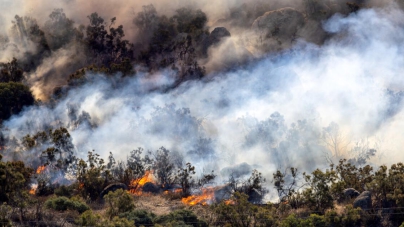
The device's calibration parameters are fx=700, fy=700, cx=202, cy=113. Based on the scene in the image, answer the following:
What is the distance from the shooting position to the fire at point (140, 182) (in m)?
54.3

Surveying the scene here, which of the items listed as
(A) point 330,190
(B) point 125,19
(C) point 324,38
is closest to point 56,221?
(A) point 330,190

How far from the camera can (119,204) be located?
45781 millimetres

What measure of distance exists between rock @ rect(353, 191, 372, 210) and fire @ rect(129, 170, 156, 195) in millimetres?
17457

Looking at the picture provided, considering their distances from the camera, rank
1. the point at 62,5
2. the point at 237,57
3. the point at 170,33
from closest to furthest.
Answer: the point at 237,57, the point at 170,33, the point at 62,5

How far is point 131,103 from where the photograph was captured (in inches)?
2611

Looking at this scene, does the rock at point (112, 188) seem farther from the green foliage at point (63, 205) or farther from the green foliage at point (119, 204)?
the green foliage at point (119, 204)

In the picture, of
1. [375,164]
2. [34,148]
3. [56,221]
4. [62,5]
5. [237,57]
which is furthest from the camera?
[62,5]

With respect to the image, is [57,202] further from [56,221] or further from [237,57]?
[237,57]

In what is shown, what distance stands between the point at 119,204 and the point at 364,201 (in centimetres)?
1574

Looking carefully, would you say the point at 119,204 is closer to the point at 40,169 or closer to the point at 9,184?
the point at 9,184

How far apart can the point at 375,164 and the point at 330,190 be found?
32.7ft

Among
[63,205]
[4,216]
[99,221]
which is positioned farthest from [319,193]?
[4,216]

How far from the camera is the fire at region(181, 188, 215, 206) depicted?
51.4 metres

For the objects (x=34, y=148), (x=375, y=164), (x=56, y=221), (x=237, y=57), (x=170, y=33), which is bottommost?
(x=56, y=221)
